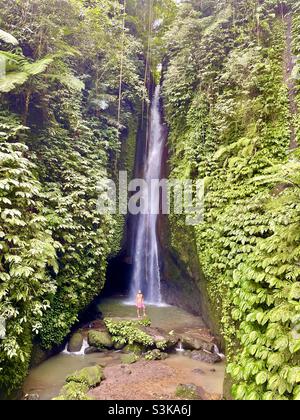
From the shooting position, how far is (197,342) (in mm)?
8438

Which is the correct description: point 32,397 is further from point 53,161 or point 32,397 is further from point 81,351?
point 53,161

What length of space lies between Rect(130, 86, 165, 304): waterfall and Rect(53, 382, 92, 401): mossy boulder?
22.5 ft

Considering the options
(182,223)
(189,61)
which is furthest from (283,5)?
(182,223)

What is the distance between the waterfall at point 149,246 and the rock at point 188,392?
6693 millimetres

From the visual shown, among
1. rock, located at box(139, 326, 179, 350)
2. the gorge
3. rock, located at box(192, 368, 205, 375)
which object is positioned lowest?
rock, located at box(192, 368, 205, 375)

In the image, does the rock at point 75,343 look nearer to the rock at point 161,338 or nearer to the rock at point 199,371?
the rock at point 161,338

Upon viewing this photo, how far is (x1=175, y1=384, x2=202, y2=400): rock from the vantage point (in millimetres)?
6043

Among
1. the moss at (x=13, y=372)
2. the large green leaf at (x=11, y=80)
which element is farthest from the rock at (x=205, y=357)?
the large green leaf at (x=11, y=80)

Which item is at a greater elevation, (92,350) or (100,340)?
(100,340)

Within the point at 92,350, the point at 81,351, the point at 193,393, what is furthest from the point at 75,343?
the point at 193,393

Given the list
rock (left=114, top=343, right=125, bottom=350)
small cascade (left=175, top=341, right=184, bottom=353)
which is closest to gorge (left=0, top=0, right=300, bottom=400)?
rock (left=114, top=343, right=125, bottom=350)

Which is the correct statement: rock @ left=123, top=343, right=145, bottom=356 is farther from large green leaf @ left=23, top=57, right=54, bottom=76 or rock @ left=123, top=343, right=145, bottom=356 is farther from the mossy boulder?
large green leaf @ left=23, top=57, right=54, bottom=76

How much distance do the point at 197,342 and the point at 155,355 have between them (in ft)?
4.18

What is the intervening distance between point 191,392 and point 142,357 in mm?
2122
